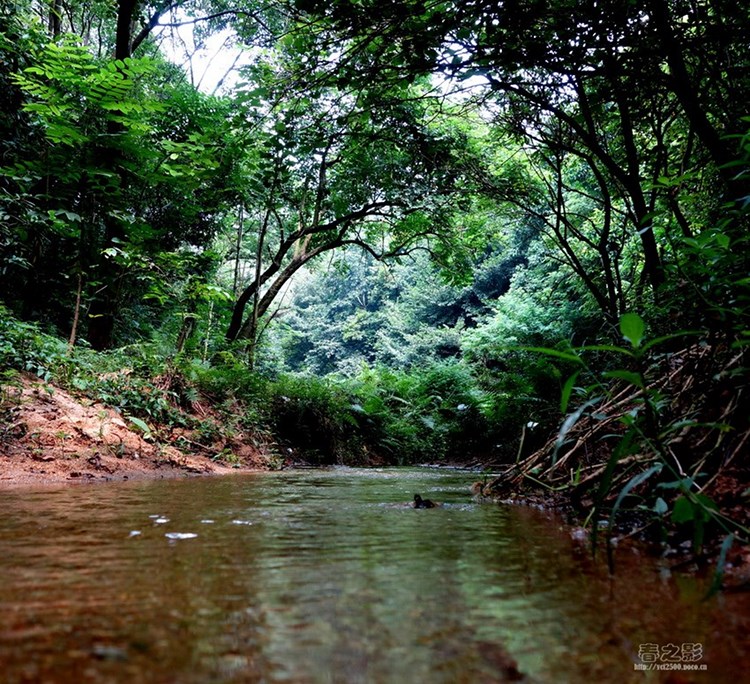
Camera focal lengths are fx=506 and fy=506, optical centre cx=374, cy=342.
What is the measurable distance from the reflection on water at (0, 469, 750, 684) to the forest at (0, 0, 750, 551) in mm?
322

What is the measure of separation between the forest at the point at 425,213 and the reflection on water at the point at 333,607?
1.06 ft

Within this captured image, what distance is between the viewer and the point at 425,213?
11.4 m

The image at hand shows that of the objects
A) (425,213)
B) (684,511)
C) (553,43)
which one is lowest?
(684,511)

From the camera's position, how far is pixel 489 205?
791 centimetres

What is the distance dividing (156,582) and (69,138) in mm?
7117

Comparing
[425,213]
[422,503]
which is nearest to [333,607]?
[422,503]

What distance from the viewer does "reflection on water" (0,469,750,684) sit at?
68 centimetres

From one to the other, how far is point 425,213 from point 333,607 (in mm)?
11087

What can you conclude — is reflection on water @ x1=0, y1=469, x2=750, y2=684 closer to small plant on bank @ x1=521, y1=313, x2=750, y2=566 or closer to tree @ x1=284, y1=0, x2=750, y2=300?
small plant on bank @ x1=521, y1=313, x2=750, y2=566

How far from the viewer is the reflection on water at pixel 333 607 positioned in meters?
0.68

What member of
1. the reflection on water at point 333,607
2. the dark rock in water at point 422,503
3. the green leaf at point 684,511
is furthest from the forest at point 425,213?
the dark rock in water at point 422,503
